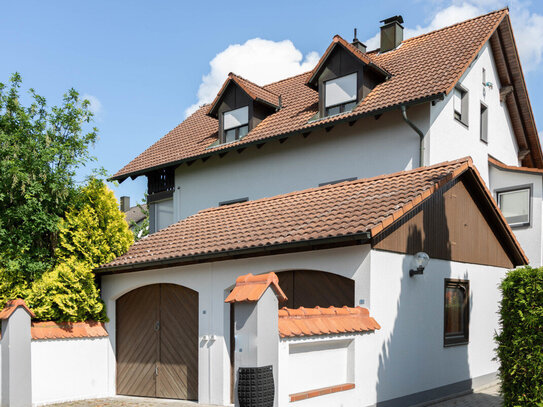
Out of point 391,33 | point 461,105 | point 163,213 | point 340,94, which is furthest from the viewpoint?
point 163,213

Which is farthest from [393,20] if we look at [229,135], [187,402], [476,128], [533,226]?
[187,402]

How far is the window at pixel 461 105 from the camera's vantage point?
Result: 16.2m

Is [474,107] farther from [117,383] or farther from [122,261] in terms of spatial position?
[117,383]

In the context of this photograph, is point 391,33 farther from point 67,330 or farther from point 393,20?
point 67,330

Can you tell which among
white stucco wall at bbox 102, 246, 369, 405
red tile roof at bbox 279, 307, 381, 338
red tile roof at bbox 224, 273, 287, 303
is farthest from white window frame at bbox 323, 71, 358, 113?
red tile roof at bbox 224, 273, 287, 303

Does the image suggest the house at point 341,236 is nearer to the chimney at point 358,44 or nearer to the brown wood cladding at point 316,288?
the brown wood cladding at point 316,288

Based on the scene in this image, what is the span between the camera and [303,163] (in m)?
16.7

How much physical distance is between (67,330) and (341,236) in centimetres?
706

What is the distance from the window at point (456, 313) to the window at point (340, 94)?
5.91 m

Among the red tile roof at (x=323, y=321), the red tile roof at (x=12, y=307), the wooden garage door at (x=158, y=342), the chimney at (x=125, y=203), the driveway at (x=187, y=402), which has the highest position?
the chimney at (x=125, y=203)

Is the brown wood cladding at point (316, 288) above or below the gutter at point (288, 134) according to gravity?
below

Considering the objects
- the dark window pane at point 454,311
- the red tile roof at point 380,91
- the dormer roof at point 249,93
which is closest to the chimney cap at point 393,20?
the red tile roof at point 380,91

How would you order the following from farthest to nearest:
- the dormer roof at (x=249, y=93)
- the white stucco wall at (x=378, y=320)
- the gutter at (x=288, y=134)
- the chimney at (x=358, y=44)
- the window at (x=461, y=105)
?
the chimney at (x=358, y=44)
the dormer roof at (x=249, y=93)
the window at (x=461, y=105)
the gutter at (x=288, y=134)
the white stucco wall at (x=378, y=320)

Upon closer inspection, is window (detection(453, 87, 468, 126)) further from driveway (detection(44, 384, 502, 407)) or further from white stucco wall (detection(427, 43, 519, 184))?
driveway (detection(44, 384, 502, 407))
